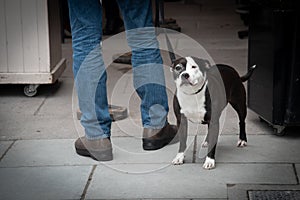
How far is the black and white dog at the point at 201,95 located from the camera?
430 centimetres

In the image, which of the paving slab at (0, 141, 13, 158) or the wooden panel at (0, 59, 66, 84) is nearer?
the paving slab at (0, 141, 13, 158)

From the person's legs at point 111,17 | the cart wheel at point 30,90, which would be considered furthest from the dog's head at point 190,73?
the person's legs at point 111,17

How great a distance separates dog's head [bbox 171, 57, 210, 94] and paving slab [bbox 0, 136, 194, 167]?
0.55 m

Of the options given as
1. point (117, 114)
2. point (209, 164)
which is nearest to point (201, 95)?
point (209, 164)

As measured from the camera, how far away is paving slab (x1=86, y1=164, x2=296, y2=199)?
412 cm

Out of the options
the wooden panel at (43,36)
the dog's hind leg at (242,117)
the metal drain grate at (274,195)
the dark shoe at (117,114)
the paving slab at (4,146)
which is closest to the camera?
the metal drain grate at (274,195)

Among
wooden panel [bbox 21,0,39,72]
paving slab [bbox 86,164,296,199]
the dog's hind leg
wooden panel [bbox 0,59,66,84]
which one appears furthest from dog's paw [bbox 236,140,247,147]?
wooden panel [bbox 21,0,39,72]

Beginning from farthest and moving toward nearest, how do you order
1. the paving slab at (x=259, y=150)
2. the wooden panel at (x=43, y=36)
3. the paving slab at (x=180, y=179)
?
the wooden panel at (x=43, y=36)
the paving slab at (x=259, y=150)
the paving slab at (x=180, y=179)

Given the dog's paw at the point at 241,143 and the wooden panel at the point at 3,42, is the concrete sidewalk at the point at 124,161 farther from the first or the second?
the wooden panel at the point at 3,42

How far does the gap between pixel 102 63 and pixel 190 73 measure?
66 cm

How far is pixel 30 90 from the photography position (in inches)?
249

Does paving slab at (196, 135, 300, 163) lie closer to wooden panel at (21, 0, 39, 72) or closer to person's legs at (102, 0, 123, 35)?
wooden panel at (21, 0, 39, 72)

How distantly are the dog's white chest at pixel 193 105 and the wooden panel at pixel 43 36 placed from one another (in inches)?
79.6

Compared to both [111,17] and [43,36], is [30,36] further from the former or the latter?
[111,17]
